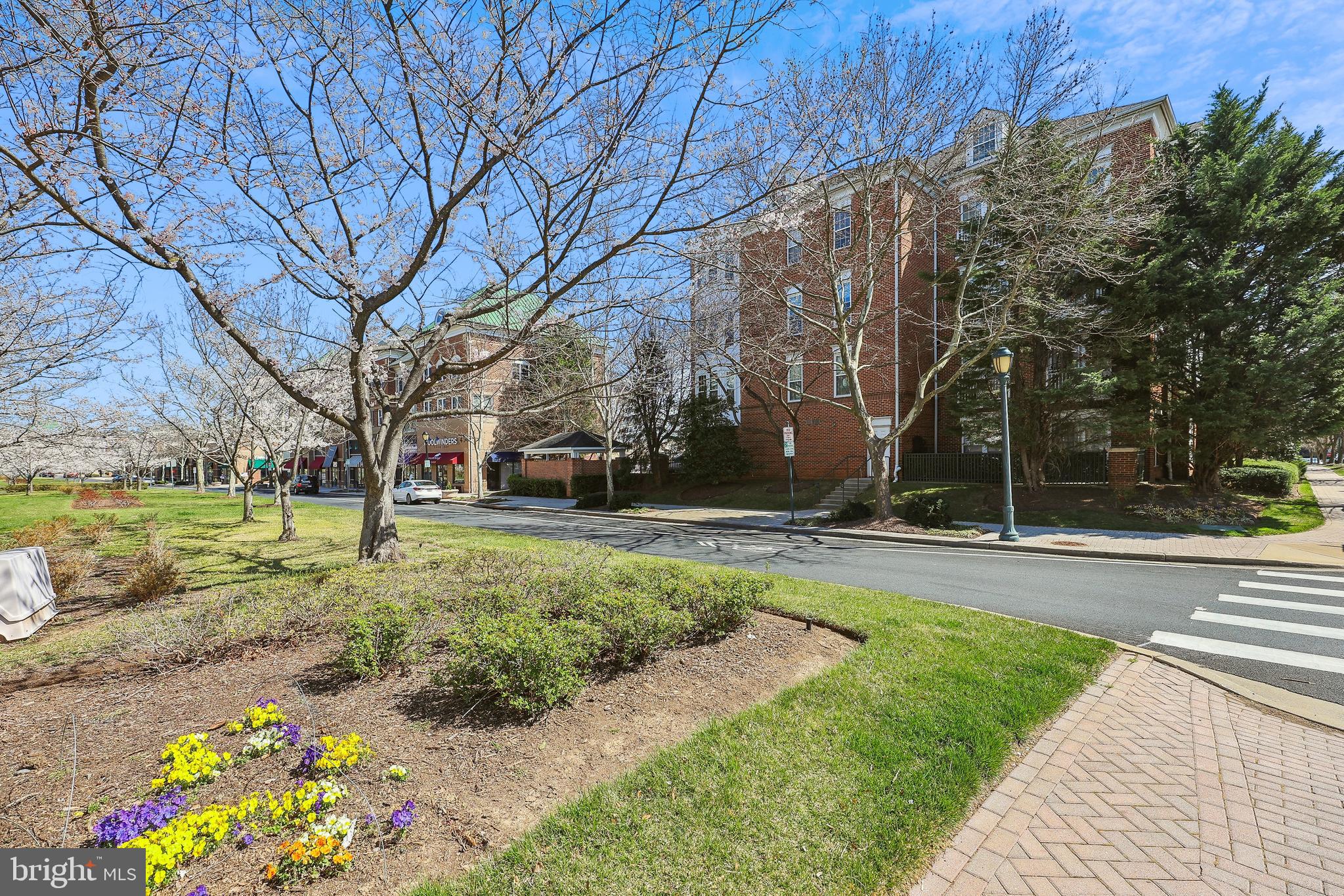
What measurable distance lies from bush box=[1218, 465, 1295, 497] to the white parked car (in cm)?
3399

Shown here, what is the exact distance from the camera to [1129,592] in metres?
8.45

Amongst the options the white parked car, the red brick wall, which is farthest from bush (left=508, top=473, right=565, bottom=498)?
the white parked car

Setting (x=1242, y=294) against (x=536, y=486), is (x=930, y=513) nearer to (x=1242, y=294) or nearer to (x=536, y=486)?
(x=1242, y=294)

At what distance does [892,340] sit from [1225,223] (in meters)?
10.3

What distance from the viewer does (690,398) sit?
2727 centimetres

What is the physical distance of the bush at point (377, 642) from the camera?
4.20 m

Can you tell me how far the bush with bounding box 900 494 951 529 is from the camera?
15852 mm

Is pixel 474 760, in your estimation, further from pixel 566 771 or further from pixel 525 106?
pixel 525 106

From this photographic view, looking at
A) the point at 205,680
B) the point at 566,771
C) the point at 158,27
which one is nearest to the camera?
the point at 566,771

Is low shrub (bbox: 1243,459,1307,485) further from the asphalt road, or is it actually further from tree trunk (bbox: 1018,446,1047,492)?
the asphalt road

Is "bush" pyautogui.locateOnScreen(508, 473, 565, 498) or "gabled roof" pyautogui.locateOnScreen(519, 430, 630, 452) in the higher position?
"gabled roof" pyautogui.locateOnScreen(519, 430, 630, 452)

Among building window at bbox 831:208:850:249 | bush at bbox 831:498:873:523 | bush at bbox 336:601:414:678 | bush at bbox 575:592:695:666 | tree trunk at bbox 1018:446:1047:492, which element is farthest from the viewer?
building window at bbox 831:208:850:249

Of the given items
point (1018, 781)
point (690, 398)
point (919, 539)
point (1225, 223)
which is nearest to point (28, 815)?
point (1018, 781)

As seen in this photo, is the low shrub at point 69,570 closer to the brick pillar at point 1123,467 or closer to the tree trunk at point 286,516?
the tree trunk at point 286,516
